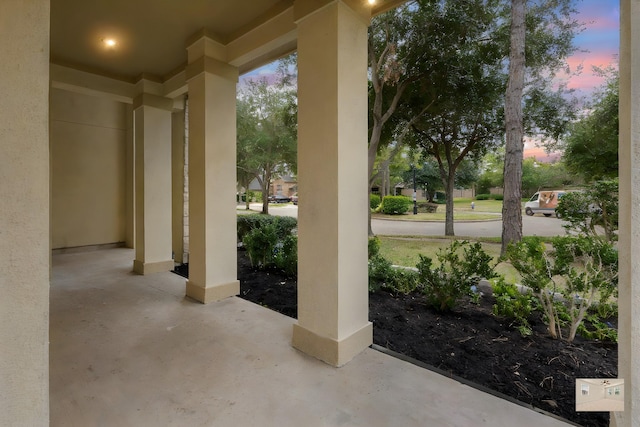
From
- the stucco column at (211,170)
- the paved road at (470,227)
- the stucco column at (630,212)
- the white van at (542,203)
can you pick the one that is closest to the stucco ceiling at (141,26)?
the stucco column at (211,170)

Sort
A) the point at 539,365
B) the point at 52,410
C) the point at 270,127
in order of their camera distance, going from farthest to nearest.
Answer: the point at 270,127, the point at 539,365, the point at 52,410

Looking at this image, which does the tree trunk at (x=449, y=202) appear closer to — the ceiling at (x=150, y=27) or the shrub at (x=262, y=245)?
the shrub at (x=262, y=245)

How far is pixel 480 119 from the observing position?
23.4 ft

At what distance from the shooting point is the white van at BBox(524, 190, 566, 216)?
5.58m

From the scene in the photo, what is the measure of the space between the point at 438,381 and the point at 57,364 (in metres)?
2.90

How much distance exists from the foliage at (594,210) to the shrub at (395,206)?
7861 millimetres

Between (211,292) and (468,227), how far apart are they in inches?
303

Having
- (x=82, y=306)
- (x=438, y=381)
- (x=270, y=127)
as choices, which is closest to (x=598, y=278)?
(x=438, y=381)

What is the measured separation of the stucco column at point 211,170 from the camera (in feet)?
12.2

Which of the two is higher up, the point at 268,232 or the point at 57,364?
the point at 268,232

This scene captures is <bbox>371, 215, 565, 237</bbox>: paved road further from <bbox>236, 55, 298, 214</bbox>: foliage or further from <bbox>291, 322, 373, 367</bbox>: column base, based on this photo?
<bbox>291, 322, 373, 367</bbox>: column base

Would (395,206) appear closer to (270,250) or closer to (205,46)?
(270,250)

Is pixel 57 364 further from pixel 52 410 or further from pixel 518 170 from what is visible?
pixel 518 170

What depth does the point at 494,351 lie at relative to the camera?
2566mm
